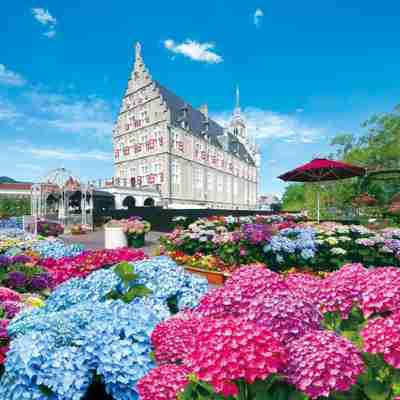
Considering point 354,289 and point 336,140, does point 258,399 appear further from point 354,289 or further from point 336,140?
point 336,140

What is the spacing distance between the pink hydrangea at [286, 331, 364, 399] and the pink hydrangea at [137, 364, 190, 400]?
484 mm

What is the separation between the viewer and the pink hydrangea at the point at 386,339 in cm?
103

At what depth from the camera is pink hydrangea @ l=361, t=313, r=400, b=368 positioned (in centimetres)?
103

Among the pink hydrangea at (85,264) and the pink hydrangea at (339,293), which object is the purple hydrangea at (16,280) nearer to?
the pink hydrangea at (85,264)

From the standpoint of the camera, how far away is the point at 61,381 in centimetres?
156

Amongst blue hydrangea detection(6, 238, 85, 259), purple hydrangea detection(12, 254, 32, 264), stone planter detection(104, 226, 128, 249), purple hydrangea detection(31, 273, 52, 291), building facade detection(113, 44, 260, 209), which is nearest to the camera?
purple hydrangea detection(31, 273, 52, 291)

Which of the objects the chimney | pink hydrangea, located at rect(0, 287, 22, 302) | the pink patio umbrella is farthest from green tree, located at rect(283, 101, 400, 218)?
the chimney

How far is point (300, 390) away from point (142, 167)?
38.4 m

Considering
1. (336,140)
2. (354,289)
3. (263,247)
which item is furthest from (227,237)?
(336,140)

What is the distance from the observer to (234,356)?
97 centimetres

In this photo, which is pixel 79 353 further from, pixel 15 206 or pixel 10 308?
pixel 15 206

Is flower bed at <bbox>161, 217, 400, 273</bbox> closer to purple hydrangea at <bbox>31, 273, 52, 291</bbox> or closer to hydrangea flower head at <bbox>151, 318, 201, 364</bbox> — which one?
purple hydrangea at <bbox>31, 273, 52, 291</bbox>

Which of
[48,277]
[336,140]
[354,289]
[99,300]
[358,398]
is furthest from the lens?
[336,140]

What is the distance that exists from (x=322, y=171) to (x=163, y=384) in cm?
1356
